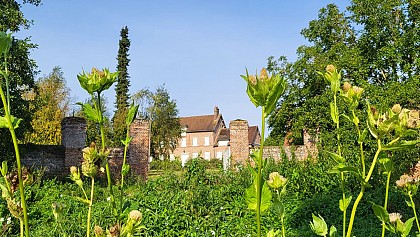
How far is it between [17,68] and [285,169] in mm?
8266

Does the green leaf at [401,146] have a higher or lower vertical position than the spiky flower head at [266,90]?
lower

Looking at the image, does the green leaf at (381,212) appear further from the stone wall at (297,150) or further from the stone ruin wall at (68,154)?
the stone ruin wall at (68,154)

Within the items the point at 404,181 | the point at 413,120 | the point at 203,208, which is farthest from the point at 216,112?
the point at 413,120

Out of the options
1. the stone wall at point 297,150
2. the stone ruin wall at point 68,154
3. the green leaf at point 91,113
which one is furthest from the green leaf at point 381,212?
the stone ruin wall at point 68,154

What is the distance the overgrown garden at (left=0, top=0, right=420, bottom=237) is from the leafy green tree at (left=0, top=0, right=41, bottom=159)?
40mm

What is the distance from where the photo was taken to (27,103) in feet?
40.2

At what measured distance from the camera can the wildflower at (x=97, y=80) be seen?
0.86 m

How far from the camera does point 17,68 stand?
11984mm

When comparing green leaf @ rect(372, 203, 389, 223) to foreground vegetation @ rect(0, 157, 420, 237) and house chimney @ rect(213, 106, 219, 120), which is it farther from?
house chimney @ rect(213, 106, 219, 120)

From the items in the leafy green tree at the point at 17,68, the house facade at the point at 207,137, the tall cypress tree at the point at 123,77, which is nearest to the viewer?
the leafy green tree at the point at 17,68

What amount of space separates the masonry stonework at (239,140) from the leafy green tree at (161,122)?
1438 cm

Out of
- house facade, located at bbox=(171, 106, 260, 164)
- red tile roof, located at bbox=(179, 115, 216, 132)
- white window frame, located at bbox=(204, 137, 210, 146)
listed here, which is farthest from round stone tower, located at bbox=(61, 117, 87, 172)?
white window frame, located at bbox=(204, 137, 210, 146)

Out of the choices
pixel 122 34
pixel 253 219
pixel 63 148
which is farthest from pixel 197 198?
pixel 122 34

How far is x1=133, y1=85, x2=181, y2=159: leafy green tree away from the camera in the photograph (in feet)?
90.1
